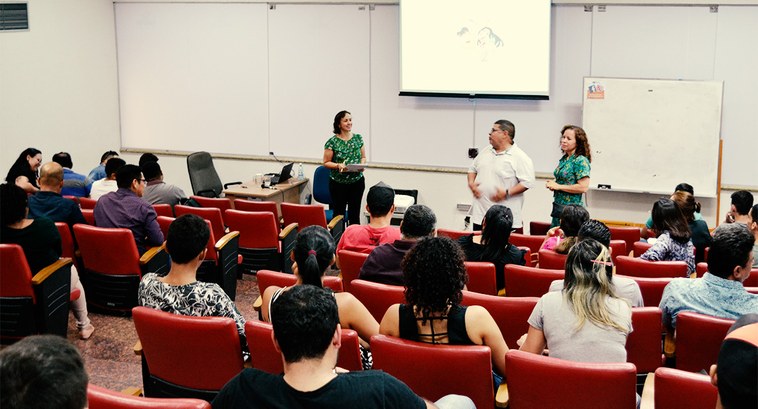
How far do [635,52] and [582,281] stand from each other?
6180mm

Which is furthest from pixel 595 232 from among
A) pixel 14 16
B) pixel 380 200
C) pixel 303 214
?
pixel 14 16

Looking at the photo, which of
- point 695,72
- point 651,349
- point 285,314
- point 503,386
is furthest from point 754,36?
point 285,314

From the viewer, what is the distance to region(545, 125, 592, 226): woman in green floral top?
7340 millimetres

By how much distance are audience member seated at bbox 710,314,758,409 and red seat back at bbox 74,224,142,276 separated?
15.4ft

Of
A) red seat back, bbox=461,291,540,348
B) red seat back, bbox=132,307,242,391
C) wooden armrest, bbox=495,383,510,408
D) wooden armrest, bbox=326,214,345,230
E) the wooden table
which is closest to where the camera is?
wooden armrest, bbox=495,383,510,408

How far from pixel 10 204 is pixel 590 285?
3879mm

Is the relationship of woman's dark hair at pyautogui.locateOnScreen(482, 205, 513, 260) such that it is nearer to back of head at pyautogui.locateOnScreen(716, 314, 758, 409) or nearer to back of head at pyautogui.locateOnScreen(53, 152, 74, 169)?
back of head at pyautogui.locateOnScreen(716, 314, 758, 409)

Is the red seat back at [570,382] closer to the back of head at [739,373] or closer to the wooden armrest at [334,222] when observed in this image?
the back of head at [739,373]

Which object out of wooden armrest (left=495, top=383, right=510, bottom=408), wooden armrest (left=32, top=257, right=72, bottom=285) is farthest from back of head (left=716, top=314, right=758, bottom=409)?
wooden armrest (left=32, top=257, right=72, bottom=285)

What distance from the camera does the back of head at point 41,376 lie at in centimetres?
175

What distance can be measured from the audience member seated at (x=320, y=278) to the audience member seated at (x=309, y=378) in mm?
1144

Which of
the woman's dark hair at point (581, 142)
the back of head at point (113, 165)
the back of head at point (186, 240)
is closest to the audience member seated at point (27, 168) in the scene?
the back of head at point (113, 165)

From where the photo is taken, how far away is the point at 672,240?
5426 mm

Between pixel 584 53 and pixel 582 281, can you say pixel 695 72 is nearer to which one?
pixel 584 53
